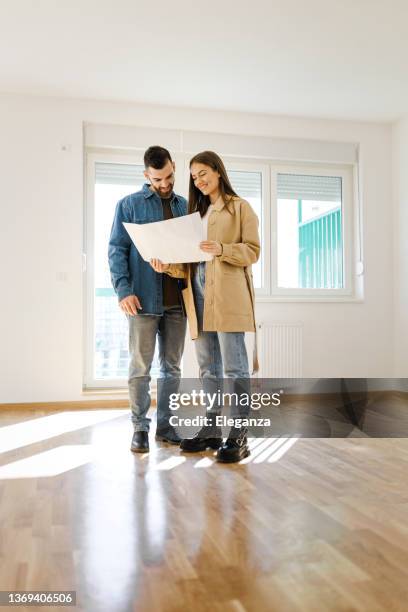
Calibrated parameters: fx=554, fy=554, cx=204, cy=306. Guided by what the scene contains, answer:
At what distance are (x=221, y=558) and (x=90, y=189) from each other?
358 cm

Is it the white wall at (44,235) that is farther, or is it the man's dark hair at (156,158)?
the white wall at (44,235)

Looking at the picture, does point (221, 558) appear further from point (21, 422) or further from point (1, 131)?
point (1, 131)

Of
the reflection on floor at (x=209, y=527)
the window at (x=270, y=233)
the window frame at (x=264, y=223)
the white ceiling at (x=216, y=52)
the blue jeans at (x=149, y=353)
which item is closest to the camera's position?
the reflection on floor at (x=209, y=527)

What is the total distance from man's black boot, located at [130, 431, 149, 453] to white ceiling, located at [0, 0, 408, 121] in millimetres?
2308

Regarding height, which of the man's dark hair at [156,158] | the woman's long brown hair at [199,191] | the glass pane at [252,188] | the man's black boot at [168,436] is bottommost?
the man's black boot at [168,436]

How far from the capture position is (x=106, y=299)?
447 cm

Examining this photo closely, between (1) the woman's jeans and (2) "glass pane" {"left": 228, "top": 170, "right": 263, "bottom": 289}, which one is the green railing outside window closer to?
(2) "glass pane" {"left": 228, "top": 170, "right": 263, "bottom": 289}

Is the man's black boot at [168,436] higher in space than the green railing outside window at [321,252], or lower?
lower

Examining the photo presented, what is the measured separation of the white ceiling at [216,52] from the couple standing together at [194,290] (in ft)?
4.21

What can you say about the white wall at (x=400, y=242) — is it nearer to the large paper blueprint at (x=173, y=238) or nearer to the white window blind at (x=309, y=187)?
the white window blind at (x=309, y=187)

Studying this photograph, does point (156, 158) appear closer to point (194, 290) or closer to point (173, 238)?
point (173, 238)

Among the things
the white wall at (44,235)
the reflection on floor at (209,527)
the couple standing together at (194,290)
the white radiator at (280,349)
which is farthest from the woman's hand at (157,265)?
the white radiator at (280,349)

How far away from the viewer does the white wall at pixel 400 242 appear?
15.6ft

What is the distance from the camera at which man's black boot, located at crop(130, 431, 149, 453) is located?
254 cm
